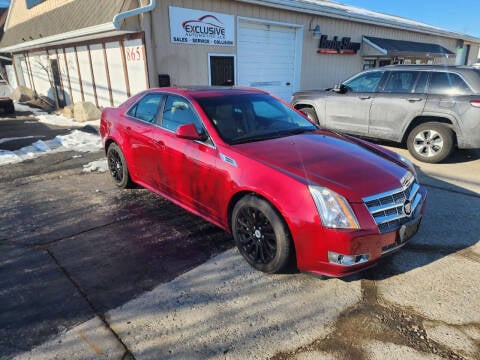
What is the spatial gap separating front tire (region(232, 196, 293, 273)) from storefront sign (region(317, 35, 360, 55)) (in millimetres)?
11957

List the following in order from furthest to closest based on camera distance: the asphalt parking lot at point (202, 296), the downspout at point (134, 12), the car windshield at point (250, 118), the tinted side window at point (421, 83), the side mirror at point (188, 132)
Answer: the downspout at point (134, 12) < the tinted side window at point (421, 83) < the car windshield at point (250, 118) < the side mirror at point (188, 132) < the asphalt parking lot at point (202, 296)

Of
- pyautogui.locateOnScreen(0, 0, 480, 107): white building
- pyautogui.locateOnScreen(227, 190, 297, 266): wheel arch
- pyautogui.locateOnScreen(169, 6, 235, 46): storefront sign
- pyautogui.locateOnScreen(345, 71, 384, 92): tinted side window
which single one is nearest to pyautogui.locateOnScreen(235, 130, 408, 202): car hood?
pyautogui.locateOnScreen(227, 190, 297, 266): wheel arch

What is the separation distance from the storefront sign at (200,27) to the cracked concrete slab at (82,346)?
8.17m

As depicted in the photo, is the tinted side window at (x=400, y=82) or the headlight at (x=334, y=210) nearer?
the headlight at (x=334, y=210)

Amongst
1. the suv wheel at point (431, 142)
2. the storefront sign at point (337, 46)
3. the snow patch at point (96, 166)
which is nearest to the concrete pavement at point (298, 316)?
the suv wheel at point (431, 142)

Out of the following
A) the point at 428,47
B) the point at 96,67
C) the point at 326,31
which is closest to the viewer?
the point at 96,67

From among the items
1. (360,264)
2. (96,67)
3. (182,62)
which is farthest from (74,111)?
(360,264)

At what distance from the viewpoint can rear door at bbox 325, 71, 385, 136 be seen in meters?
7.06

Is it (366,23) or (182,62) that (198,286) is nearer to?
(182,62)

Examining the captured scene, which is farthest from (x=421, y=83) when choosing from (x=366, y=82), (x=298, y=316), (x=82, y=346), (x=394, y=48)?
(x=394, y=48)

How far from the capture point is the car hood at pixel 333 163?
2.69m

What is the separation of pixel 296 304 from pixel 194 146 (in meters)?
1.80

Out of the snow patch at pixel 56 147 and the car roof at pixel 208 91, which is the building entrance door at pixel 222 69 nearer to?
the snow patch at pixel 56 147

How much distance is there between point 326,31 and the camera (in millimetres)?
13398
